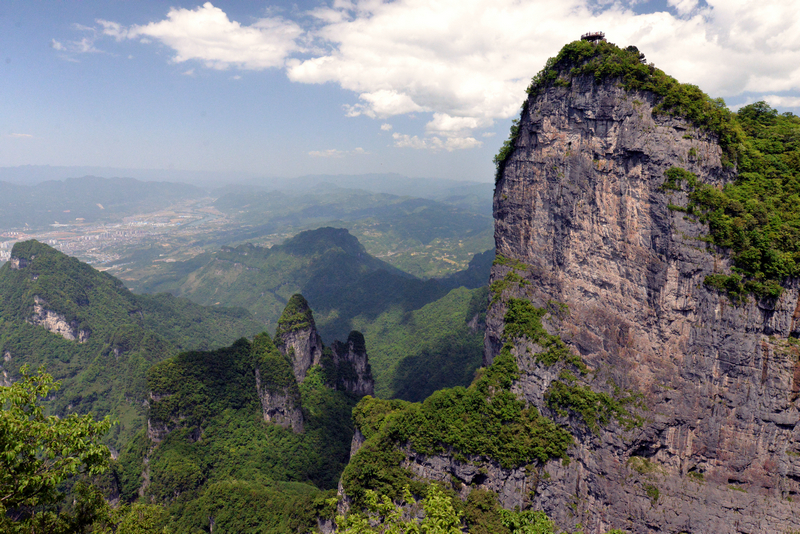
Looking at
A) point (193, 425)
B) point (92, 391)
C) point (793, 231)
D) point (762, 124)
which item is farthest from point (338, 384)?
point (762, 124)

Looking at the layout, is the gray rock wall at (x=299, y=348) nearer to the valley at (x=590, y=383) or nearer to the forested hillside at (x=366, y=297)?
the valley at (x=590, y=383)

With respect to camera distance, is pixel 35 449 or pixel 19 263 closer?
pixel 35 449

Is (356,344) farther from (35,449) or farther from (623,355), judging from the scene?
(35,449)

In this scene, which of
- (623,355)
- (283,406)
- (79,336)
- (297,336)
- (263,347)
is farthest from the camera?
(79,336)

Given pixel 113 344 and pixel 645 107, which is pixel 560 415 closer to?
pixel 645 107

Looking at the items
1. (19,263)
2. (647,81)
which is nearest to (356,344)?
(647,81)

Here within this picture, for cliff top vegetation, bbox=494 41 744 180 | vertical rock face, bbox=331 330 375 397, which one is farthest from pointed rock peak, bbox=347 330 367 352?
cliff top vegetation, bbox=494 41 744 180
